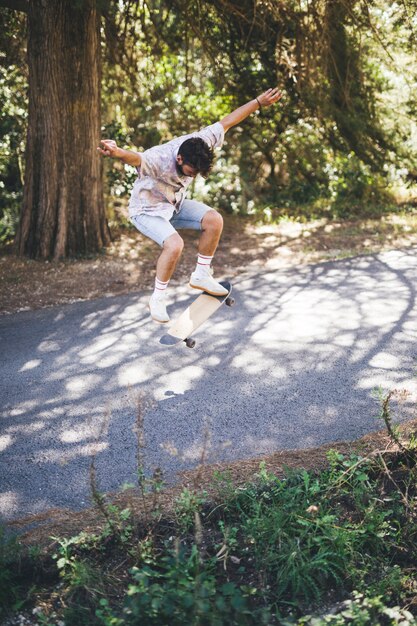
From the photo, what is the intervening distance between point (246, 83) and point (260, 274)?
4531 mm

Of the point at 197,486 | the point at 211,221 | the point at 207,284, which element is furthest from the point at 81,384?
the point at 197,486

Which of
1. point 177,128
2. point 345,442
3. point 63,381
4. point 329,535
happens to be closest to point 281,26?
point 177,128

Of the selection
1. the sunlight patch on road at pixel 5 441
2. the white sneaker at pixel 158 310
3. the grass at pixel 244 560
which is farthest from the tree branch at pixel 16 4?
the grass at pixel 244 560

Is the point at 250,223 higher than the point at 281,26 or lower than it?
lower

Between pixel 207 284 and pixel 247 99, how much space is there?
6.65 meters

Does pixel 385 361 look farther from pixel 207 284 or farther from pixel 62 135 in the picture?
pixel 62 135

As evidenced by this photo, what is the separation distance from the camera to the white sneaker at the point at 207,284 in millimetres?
5715

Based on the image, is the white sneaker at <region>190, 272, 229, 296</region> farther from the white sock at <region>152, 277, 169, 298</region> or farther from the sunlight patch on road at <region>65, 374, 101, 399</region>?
the sunlight patch on road at <region>65, 374, 101, 399</region>

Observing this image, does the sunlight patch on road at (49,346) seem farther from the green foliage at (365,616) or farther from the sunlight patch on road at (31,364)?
the green foliage at (365,616)

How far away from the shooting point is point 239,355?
5.84 metres

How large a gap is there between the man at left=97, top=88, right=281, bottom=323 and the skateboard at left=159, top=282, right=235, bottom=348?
238 mm

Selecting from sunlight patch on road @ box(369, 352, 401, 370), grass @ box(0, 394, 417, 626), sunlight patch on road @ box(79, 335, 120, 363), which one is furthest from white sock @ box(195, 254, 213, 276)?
grass @ box(0, 394, 417, 626)

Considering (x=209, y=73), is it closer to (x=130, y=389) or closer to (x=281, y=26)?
(x=281, y=26)

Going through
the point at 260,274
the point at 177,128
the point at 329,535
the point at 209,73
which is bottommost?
the point at 329,535
